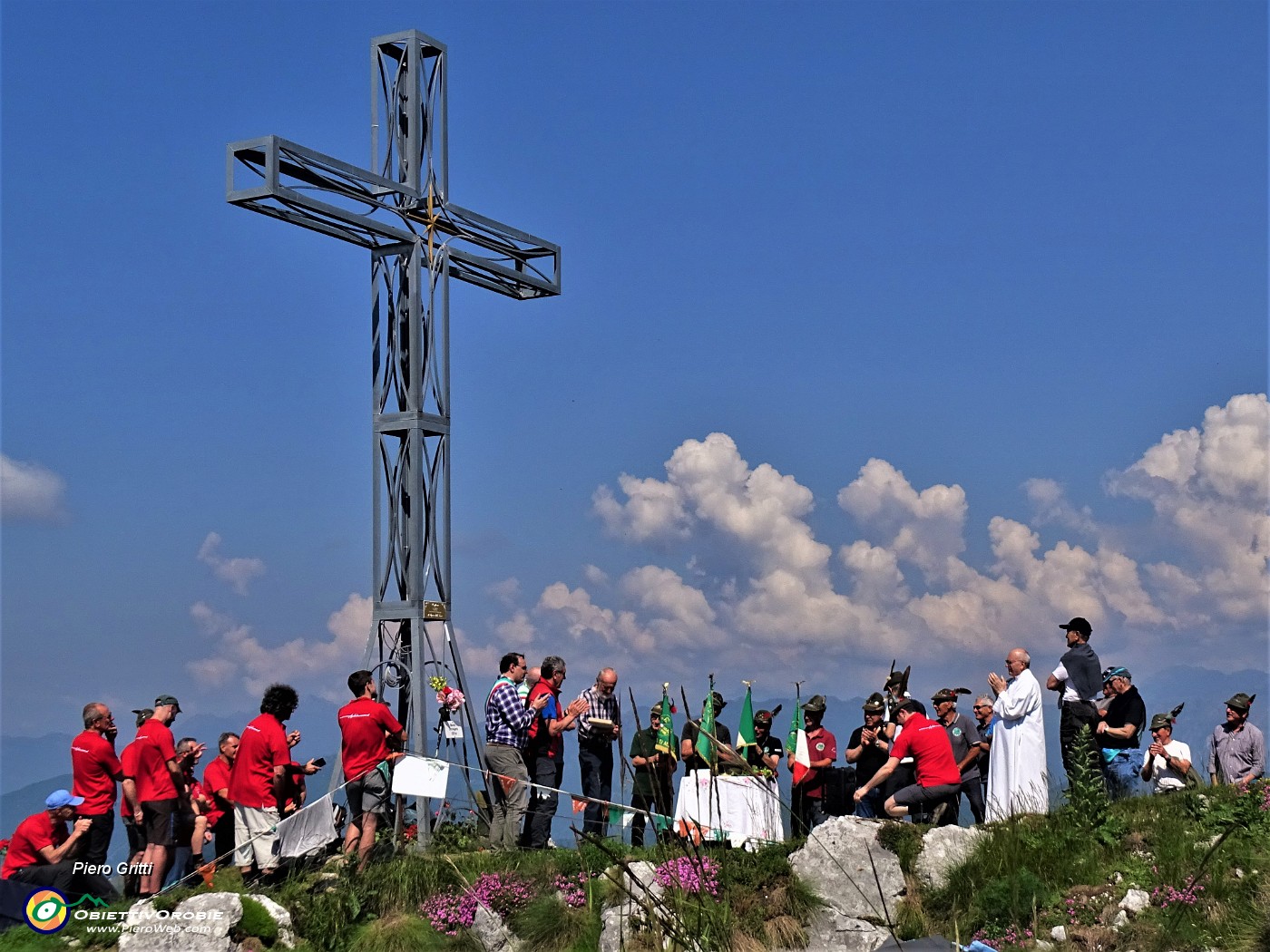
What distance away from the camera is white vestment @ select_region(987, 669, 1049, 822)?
13.3m

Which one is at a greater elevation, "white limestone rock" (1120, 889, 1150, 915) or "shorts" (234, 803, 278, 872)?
"shorts" (234, 803, 278, 872)

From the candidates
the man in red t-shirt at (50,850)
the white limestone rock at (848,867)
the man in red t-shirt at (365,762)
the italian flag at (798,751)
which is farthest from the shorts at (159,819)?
the italian flag at (798,751)

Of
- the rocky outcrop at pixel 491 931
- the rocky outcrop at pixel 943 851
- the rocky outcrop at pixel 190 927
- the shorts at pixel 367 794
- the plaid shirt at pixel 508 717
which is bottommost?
the rocky outcrop at pixel 491 931

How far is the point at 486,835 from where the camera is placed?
14.9m

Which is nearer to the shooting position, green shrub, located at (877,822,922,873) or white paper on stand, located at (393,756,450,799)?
green shrub, located at (877,822,922,873)

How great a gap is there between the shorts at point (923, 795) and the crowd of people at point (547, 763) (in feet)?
0.06

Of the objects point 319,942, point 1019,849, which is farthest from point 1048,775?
point 319,942

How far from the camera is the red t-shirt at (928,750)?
511 inches

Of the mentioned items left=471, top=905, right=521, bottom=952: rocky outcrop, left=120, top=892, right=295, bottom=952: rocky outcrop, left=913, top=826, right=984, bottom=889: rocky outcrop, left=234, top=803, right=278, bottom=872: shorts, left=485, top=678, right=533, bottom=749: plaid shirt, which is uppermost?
left=485, top=678, right=533, bottom=749: plaid shirt

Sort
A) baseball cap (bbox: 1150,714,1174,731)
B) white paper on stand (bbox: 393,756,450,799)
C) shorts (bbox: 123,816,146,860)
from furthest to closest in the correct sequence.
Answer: baseball cap (bbox: 1150,714,1174,731) < white paper on stand (bbox: 393,756,450,799) < shorts (bbox: 123,816,146,860)

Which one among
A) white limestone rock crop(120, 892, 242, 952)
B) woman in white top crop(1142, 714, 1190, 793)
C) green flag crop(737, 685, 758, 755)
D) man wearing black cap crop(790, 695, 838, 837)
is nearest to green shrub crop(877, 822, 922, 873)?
man wearing black cap crop(790, 695, 838, 837)

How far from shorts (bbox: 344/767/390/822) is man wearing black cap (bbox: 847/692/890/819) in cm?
469

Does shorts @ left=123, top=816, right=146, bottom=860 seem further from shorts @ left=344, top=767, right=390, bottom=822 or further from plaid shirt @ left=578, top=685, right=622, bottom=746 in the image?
plaid shirt @ left=578, top=685, right=622, bottom=746

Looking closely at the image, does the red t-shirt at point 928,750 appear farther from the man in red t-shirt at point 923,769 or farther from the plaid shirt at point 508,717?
the plaid shirt at point 508,717
